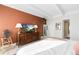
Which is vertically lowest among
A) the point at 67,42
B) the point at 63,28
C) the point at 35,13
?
the point at 67,42

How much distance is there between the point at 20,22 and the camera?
1.28 metres

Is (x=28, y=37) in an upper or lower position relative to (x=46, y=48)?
upper

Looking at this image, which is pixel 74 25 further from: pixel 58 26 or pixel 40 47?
pixel 40 47

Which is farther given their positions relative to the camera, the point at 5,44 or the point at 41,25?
the point at 41,25

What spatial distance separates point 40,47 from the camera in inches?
51.1

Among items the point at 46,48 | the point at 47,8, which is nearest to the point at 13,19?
the point at 47,8

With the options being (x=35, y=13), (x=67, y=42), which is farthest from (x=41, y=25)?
(x=67, y=42)

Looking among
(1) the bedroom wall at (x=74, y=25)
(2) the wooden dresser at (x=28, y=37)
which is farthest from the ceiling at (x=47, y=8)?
(2) the wooden dresser at (x=28, y=37)

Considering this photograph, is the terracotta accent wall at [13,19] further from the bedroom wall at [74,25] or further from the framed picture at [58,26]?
the bedroom wall at [74,25]

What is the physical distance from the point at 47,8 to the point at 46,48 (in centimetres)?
54

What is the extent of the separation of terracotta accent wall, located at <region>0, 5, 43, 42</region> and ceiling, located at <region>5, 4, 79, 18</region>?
6 centimetres

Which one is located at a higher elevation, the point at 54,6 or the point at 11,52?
the point at 54,6
